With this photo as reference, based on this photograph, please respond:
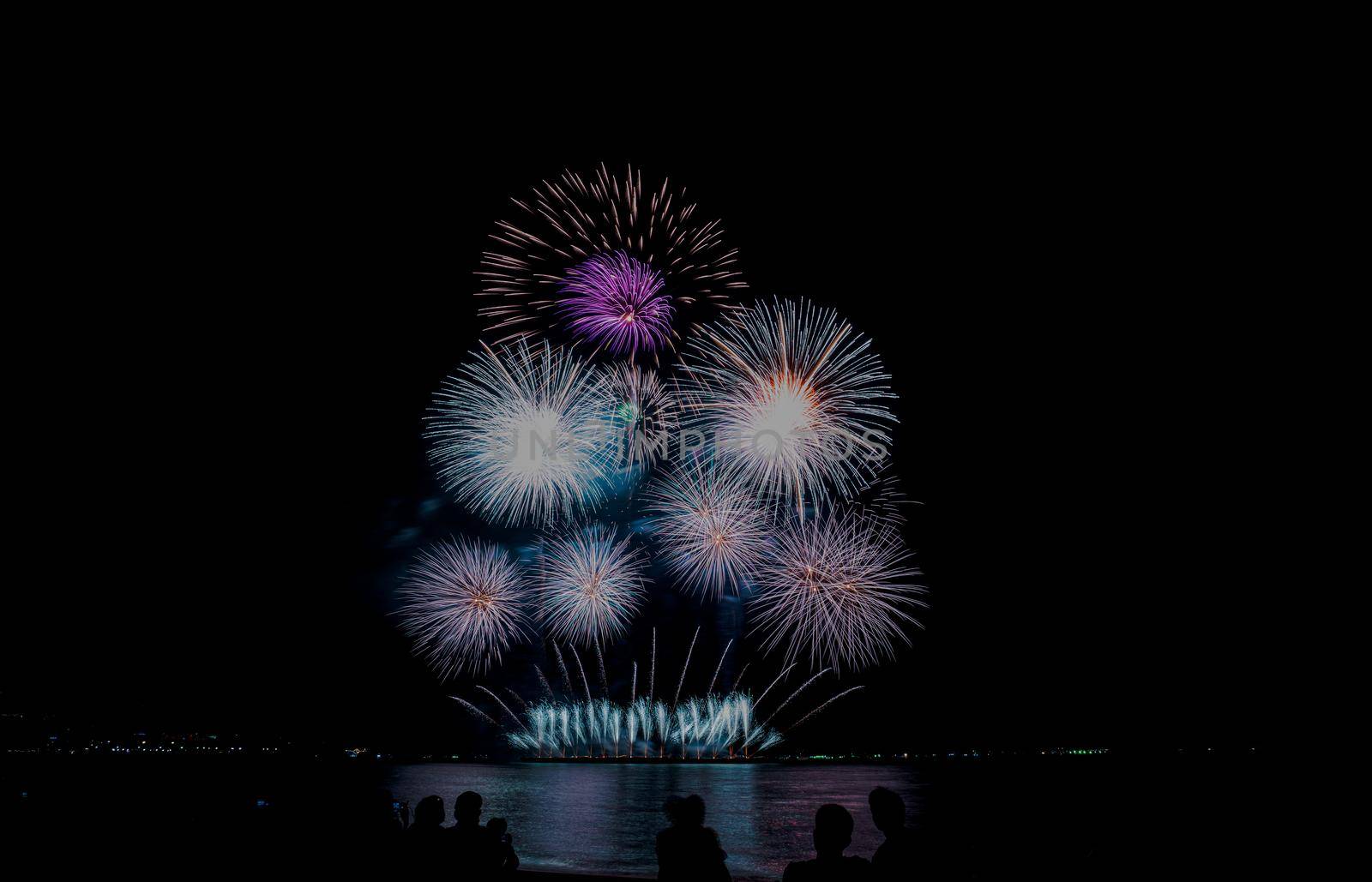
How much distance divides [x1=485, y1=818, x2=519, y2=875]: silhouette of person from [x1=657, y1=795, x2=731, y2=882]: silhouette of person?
1769 mm

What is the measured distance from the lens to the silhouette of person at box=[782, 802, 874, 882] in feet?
16.8

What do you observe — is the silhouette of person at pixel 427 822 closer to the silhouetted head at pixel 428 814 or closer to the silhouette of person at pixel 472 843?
the silhouetted head at pixel 428 814

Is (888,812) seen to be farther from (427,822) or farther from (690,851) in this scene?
(427,822)

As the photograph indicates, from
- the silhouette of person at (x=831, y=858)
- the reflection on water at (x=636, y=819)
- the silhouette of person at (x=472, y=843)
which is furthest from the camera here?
the reflection on water at (x=636, y=819)

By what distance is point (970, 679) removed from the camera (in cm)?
18125

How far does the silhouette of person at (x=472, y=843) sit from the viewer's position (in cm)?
701

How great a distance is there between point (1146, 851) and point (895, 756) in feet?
591

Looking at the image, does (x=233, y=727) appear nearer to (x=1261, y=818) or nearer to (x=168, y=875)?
(x=1261, y=818)

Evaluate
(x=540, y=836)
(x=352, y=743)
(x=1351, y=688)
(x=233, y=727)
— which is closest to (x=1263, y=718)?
(x=1351, y=688)

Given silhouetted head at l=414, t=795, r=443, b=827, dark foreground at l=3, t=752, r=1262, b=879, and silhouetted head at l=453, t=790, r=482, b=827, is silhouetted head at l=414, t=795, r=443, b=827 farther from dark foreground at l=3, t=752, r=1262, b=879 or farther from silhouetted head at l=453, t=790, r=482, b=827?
dark foreground at l=3, t=752, r=1262, b=879

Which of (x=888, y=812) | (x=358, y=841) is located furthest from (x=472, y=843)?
(x=888, y=812)

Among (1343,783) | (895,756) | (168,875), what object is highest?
(895,756)

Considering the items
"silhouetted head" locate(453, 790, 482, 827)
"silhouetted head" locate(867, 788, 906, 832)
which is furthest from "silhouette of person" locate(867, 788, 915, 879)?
"silhouetted head" locate(453, 790, 482, 827)

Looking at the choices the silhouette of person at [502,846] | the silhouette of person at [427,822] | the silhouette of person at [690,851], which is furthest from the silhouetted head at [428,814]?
the silhouette of person at [690,851]
